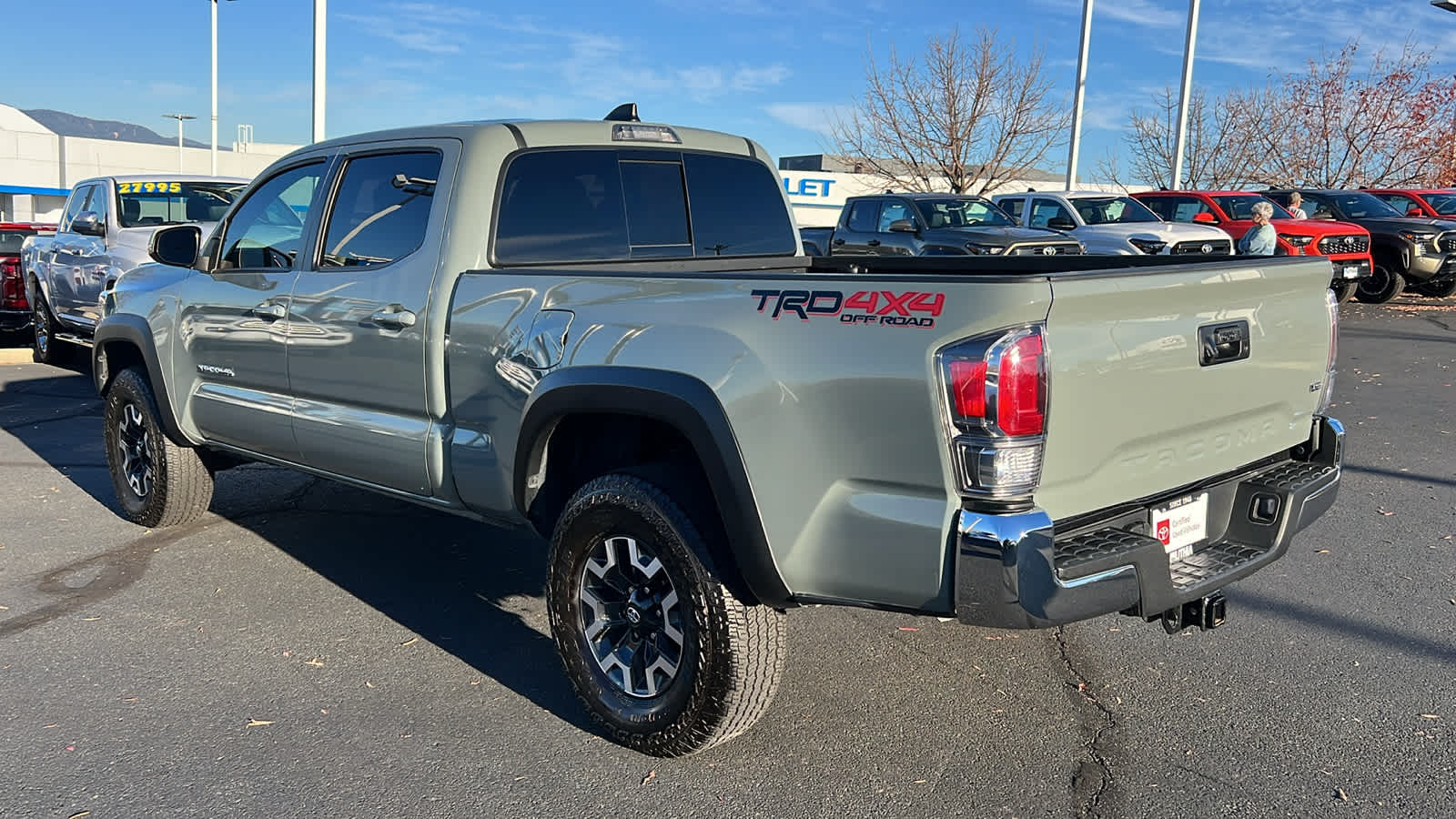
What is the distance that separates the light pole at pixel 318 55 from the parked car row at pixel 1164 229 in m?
6.60

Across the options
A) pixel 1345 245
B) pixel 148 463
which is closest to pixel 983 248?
pixel 1345 245

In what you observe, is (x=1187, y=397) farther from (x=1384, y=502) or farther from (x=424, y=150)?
(x=1384, y=502)

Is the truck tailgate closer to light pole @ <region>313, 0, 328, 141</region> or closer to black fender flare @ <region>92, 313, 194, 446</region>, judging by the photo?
black fender flare @ <region>92, 313, 194, 446</region>

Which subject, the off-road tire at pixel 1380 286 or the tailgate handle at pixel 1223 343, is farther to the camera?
the off-road tire at pixel 1380 286

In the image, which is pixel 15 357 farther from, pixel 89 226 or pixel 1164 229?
pixel 1164 229

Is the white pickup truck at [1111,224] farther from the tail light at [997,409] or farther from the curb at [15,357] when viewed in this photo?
the tail light at [997,409]

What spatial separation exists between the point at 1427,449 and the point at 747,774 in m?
6.50

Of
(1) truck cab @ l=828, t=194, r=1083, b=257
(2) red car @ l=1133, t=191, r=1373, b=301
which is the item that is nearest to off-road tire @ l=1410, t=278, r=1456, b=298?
(2) red car @ l=1133, t=191, r=1373, b=301

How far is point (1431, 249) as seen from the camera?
17.9 m

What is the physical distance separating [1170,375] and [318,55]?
43.5 feet

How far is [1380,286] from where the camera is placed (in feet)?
Answer: 61.8

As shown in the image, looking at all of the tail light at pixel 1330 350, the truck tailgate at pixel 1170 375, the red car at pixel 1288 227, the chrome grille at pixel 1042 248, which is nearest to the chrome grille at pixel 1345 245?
the red car at pixel 1288 227

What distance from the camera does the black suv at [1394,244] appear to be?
58.7ft

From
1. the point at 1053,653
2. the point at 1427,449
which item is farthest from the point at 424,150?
the point at 1427,449
